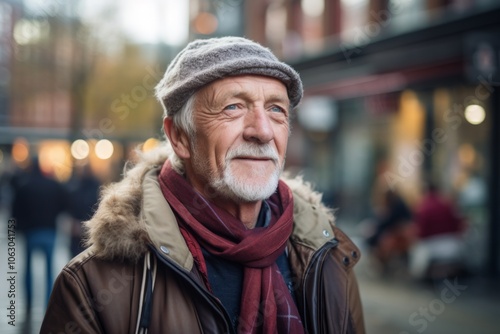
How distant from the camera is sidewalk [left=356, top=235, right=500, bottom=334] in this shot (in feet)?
24.9

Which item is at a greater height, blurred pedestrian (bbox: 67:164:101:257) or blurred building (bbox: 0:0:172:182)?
blurred building (bbox: 0:0:172:182)

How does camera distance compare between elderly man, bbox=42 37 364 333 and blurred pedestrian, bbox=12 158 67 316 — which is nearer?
elderly man, bbox=42 37 364 333

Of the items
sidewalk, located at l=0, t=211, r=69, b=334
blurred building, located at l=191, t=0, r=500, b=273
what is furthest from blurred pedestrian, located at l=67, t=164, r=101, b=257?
blurred building, located at l=191, t=0, r=500, b=273

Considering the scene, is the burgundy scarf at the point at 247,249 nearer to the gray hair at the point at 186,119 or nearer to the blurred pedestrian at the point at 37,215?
the gray hair at the point at 186,119

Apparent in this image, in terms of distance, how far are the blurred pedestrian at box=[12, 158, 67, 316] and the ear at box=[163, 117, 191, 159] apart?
21.1 ft

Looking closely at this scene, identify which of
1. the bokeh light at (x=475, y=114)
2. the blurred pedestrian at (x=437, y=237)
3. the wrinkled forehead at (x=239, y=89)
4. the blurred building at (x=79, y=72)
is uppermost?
the blurred building at (x=79, y=72)

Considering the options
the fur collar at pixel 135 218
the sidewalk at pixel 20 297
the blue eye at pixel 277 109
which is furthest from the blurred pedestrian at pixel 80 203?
the blue eye at pixel 277 109

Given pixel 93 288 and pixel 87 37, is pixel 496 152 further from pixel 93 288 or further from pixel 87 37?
pixel 87 37

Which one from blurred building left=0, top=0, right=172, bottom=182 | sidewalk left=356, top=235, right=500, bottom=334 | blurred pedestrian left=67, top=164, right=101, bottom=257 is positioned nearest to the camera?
sidewalk left=356, top=235, right=500, bottom=334

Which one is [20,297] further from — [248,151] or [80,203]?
[248,151]

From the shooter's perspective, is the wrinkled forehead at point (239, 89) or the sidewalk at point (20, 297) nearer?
the wrinkled forehead at point (239, 89)

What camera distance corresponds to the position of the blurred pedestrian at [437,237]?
10.2m

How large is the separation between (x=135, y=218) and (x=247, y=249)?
43 cm

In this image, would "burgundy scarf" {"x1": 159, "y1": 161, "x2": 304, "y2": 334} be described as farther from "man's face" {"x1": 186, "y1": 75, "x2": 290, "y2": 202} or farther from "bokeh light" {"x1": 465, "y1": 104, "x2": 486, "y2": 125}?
"bokeh light" {"x1": 465, "y1": 104, "x2": 486, "y2": 125}
